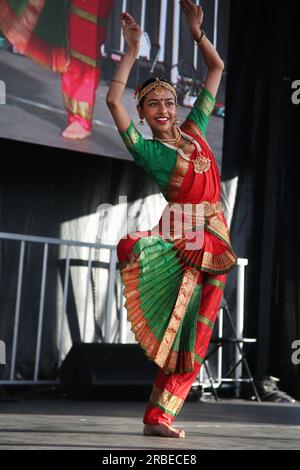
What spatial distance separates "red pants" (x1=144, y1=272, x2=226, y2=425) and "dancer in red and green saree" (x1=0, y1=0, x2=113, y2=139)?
1958 millimetres

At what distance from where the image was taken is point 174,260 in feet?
11.0

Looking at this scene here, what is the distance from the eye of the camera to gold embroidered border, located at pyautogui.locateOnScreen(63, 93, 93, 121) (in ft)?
16.8

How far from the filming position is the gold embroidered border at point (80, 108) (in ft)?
16.8

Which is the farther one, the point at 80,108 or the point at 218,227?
the point at 80,108

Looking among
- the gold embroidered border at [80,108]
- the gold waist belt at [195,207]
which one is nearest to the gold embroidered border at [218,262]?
the gold waist belt at [195,207]

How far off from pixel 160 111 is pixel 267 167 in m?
2.93

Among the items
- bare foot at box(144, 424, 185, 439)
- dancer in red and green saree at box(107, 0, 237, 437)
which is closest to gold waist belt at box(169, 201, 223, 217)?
dancer in red and green saree at box(107, 0, 237, 437)

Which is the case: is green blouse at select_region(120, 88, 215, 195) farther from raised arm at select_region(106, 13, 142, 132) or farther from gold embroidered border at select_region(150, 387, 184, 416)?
gold embroidered border at select_region(150, 387, 184, 416)

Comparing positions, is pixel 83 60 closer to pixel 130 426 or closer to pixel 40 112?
pixel 40 112

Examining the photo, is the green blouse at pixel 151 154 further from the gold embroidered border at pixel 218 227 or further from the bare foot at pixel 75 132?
the bare foot at pixel 75 132

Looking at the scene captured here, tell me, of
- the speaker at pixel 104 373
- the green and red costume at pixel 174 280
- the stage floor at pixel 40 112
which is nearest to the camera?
the green and red costume at pixel 174 280

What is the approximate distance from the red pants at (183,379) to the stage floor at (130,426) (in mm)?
93

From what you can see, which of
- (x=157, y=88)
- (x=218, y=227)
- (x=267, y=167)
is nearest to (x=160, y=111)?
(x=157, y=88)

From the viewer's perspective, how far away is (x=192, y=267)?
3318 mm
